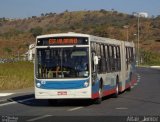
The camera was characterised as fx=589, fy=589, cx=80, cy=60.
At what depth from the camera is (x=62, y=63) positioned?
2289 cm

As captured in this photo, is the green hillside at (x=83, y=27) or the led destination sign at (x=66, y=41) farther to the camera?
the green hillside at (x=83, y=27)

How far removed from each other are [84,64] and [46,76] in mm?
1557

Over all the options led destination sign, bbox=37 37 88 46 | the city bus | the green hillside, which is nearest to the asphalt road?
the city bus

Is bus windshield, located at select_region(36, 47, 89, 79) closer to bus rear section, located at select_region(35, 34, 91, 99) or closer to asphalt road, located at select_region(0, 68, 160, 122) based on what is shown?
bus rear section, located at select_region(35, 34, 91, 99)

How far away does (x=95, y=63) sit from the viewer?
2288cm

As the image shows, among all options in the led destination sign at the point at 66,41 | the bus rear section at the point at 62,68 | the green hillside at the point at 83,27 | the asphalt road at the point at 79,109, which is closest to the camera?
the asphalt road at the point at 79,109

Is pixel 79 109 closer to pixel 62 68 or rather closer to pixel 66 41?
pixel 62 68

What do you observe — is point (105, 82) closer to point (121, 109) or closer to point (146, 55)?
point (121, 109)

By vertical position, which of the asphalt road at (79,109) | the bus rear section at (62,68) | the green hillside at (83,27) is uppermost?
the green hillside at (83,27)

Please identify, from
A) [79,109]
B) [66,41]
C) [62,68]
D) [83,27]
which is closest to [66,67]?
[62,68]

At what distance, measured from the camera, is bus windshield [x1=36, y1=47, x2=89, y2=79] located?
74.7 ft

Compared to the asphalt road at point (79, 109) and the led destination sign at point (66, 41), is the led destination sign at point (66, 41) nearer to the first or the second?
the led destination sign at point (66, 41)

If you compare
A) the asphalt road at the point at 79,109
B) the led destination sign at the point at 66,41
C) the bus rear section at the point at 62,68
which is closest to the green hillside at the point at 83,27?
the asphalt road at the point at 79,109

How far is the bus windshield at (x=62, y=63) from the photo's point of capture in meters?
22.8
